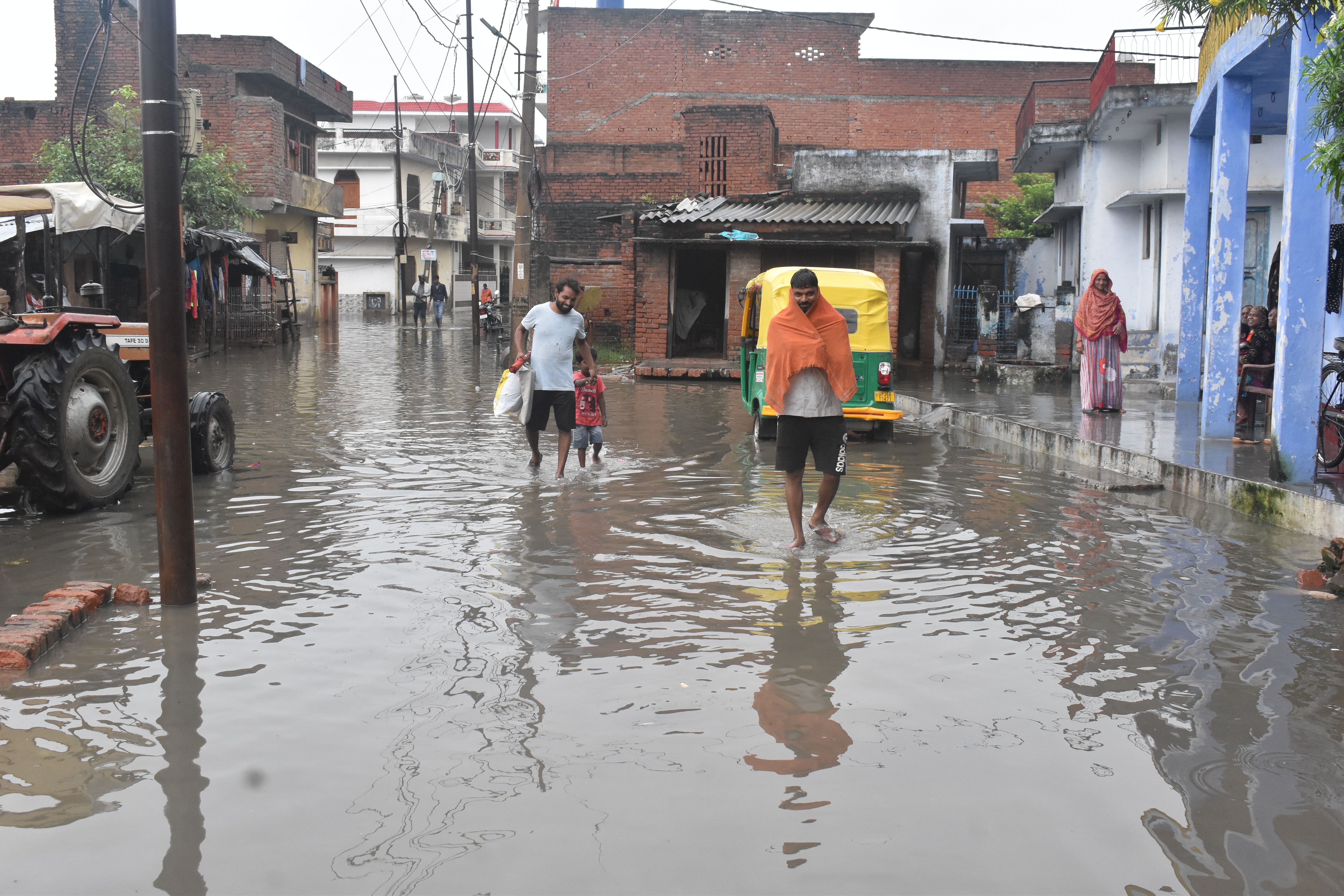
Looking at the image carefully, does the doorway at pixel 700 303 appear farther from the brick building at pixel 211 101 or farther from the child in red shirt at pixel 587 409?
the brick building at pixel 211 101

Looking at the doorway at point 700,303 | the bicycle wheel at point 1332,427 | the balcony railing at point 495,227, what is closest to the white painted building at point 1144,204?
the doorway at point 700,303

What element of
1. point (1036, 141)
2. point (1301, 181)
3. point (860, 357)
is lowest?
point (860, 357)

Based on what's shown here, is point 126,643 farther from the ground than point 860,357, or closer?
closer

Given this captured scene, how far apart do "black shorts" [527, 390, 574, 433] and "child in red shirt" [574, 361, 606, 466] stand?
1.05 feet

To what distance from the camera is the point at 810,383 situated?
7.23m

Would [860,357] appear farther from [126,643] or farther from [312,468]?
[126,643]

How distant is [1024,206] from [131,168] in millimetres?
26078

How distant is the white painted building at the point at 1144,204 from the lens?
1786 centimetres

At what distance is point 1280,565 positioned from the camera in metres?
Answer: 6.67

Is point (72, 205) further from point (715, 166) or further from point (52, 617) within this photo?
point (715, 166)

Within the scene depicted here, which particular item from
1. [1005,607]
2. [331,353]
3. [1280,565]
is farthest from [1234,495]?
[331,353]

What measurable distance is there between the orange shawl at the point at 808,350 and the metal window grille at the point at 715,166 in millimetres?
22109

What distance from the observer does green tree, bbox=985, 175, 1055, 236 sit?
36.8 metres

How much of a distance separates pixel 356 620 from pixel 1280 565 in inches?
201
